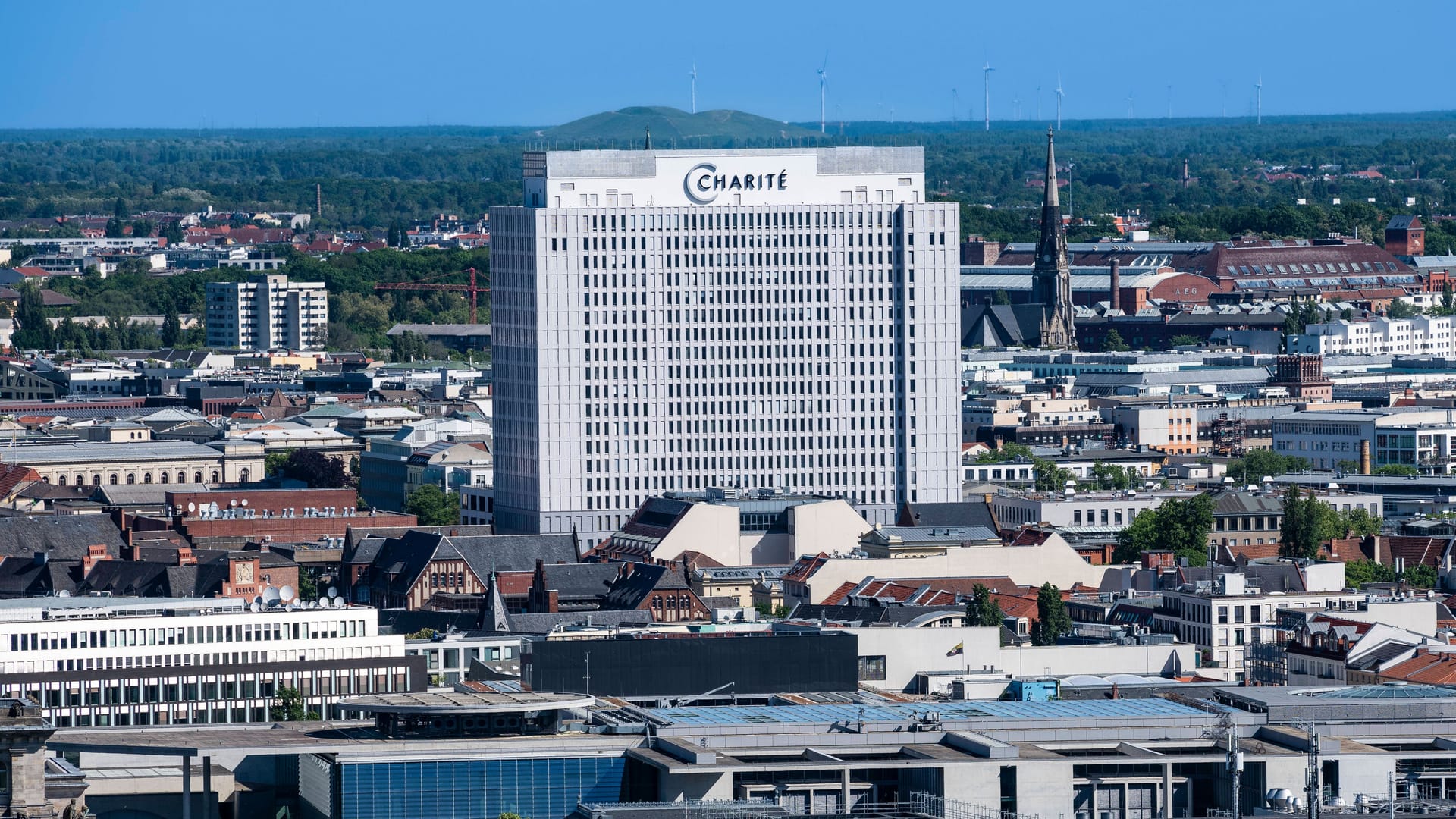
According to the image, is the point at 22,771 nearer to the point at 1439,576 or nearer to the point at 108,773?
the point at 108,773

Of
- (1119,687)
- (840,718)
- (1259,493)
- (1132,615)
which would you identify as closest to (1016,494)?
(1259,493)

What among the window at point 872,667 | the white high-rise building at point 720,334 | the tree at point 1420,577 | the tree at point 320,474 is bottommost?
the window at point 872,667

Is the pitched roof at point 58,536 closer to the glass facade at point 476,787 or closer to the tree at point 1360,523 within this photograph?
the tree at point 1360,523

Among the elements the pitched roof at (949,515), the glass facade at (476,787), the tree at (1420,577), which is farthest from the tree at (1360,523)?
the glass facade at (476,787)

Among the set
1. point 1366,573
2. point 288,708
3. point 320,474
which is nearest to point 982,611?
point 1366,573

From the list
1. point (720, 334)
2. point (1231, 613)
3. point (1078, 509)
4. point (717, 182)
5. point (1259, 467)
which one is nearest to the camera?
point (1231, 613)

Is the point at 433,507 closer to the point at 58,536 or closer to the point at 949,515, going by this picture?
the point at 58,536
